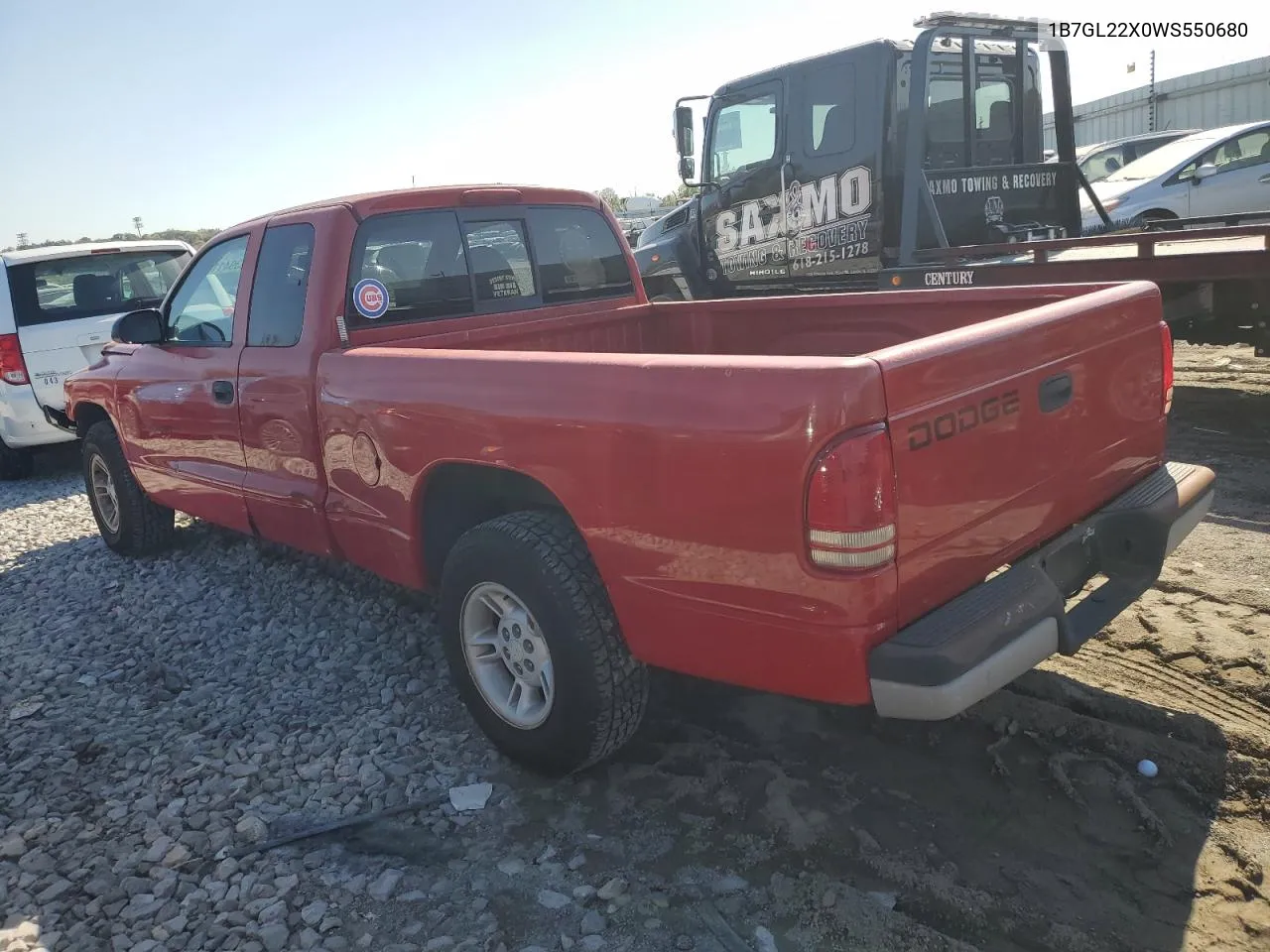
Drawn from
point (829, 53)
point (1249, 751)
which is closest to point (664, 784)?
point (1249, 751)

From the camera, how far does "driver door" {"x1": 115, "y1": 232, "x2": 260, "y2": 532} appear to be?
4445 millimetres

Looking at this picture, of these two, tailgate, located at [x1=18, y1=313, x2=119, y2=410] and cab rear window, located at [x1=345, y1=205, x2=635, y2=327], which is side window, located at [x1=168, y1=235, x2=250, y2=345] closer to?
cab rear window, located at [x1=345, y1=205, x2=635, y2=327]

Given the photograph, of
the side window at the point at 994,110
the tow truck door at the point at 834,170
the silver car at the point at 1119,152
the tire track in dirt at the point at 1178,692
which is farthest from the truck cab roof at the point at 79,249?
the silver car at the point at 1119,152

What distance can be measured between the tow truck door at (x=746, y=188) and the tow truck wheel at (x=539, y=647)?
5.74m

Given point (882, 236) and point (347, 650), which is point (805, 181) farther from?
point (347, 650)

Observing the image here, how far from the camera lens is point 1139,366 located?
3.18 meters

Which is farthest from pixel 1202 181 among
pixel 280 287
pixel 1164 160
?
pixel 280 287

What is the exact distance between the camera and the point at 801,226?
316 inches

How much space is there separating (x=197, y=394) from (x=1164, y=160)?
12332 mm

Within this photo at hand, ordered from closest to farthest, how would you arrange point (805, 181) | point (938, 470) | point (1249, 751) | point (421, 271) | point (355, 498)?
point (938, 470) → point (1249, 751) → point (355, 498) → point (421, 271) → point (805, 181)

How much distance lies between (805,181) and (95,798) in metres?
6.50

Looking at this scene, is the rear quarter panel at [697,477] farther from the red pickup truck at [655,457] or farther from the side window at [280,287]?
the side window at [280,287]

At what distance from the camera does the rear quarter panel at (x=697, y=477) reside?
2268 millimetres

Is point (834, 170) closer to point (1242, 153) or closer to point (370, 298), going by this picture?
point (370, 298)
